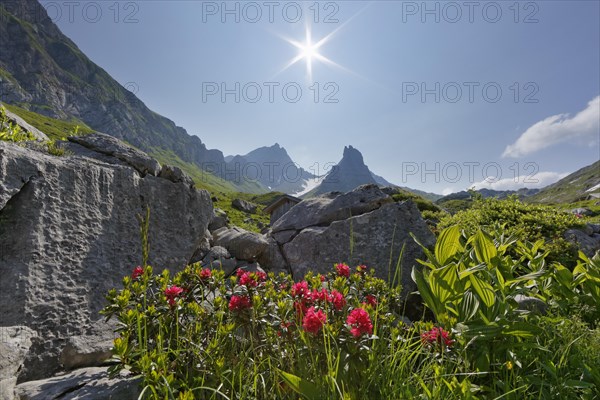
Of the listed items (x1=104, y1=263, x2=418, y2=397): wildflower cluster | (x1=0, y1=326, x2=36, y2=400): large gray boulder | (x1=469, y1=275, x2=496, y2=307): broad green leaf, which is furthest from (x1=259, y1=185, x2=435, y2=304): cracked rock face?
(x1=0, y1=326, x2=36, y2=400): large gray boulder

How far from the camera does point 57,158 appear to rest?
5.13 m

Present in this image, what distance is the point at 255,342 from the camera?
10.0ft

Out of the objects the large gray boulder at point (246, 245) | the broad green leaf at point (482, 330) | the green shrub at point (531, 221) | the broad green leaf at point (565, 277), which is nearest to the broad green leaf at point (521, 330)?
the broad green leaf at point (482, 330)

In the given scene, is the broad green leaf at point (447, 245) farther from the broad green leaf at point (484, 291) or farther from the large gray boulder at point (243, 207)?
the large gray boulder at point (243, 207)

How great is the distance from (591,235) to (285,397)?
13223mm

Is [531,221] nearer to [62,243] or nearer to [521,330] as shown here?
[521,330]

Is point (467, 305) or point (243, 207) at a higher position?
point (243, 207)

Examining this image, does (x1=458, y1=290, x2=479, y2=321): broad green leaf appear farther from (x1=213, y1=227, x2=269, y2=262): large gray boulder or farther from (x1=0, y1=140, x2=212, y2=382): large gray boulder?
(x1=213, y1=227, x2=269, y2=262): large gray boulder

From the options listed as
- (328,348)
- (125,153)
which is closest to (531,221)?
(328,348)

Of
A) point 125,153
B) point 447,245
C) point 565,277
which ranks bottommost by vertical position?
point 565,277

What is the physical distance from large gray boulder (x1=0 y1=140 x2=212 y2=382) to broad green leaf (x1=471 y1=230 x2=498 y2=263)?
5392mm

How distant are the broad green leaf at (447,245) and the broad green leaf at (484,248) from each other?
0.24 m

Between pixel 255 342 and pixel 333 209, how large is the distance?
5.89 meters

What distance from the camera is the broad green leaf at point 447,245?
12.4 feet
